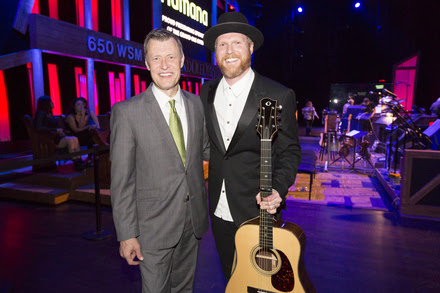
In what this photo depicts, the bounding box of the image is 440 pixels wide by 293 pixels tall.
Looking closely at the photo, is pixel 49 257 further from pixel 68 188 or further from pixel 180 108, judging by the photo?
pixel 180 108

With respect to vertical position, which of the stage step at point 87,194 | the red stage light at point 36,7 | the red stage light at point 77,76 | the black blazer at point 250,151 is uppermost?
the red stage light at point 36,7

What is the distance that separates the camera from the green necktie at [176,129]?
1.77m

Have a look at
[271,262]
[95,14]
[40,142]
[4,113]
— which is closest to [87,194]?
[40,142]

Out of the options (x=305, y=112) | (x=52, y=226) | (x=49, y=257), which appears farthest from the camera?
(x=305, y=112)

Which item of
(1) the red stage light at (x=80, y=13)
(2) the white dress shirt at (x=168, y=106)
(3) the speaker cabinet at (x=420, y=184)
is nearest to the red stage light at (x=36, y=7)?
(1) the red stage light at (x=80, y=13)

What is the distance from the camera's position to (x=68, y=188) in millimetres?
5301

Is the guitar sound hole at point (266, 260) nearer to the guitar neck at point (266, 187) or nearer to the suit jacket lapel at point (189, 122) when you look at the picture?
the guitar neck at point (266, 187)

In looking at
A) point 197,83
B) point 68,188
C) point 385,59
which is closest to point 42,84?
point 68,188

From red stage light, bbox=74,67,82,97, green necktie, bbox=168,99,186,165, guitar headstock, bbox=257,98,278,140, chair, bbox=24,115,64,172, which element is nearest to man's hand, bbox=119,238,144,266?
green necktie, bbox=168,99,186,165

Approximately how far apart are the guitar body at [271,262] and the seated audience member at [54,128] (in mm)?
4751

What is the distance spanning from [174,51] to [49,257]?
3.02 m

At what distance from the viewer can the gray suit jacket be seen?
1651mm

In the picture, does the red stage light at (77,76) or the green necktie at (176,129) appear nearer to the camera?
the green necktie at (176,129)

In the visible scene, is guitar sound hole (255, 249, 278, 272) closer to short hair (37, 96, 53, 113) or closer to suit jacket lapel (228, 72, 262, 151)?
suit jacket lapel (228, 72, 262, 151)
